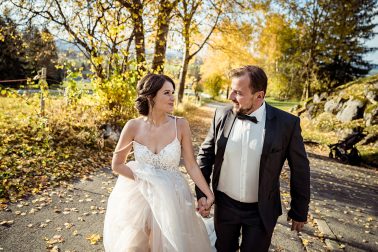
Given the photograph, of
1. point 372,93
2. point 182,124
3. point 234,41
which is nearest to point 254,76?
point 182,124

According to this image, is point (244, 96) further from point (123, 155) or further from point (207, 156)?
point (123, 155)

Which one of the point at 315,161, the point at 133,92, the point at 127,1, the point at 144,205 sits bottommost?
the point at 315,161

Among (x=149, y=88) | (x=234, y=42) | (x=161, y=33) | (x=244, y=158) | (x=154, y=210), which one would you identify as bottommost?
(x=154, y=210)

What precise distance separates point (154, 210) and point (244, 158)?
989mm

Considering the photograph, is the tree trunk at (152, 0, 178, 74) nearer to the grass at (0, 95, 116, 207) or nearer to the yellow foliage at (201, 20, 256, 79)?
the grass at (0, 95, 116, 207)

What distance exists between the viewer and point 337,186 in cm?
870

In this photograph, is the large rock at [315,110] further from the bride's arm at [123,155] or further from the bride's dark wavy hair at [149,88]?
the bride's arm at [123,155]

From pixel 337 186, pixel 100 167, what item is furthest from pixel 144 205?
pixel 337 186

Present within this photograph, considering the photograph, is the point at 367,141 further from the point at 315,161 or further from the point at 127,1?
the point at 127,1

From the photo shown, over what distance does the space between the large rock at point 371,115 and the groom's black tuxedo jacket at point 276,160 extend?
48.9 feet

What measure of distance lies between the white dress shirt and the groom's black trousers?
9cm

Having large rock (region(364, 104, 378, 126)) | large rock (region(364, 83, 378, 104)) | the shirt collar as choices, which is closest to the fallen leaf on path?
the shirt collar

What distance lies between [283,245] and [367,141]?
11259 millimetres

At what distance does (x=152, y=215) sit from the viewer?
2984 mm
